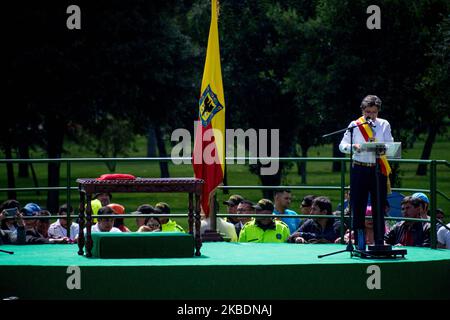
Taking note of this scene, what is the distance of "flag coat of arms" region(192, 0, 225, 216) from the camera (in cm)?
1622

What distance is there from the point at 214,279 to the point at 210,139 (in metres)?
3.58

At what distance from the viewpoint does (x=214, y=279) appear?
1304cm

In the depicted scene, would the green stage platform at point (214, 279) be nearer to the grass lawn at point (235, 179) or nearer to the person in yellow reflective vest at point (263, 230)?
the person in yellow reflective vest at point (263, 230)

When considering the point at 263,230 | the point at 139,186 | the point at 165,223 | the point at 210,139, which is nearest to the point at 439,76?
the point at 165,223

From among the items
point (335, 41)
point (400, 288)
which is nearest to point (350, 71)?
point (335, 41)

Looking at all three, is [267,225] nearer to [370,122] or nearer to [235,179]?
[370,122]

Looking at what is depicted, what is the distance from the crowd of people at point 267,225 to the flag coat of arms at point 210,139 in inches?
23.2

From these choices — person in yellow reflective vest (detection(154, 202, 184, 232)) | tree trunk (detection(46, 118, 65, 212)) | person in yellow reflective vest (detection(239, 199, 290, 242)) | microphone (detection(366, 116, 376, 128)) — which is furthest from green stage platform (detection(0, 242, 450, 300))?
tree trunk (detection(46, 118, 65, 212))

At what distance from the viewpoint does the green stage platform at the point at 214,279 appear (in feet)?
42.5

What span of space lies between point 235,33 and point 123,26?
4.36 m

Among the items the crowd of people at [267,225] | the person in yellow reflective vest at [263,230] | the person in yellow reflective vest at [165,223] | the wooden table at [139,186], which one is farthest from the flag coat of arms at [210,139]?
the wooden table at [139,186]

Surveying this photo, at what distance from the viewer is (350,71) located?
3147 centimetres

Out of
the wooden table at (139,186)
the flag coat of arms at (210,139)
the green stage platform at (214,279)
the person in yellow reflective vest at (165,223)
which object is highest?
the flag coat of arms at (210,139)

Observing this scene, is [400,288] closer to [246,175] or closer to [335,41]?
[335,41]
